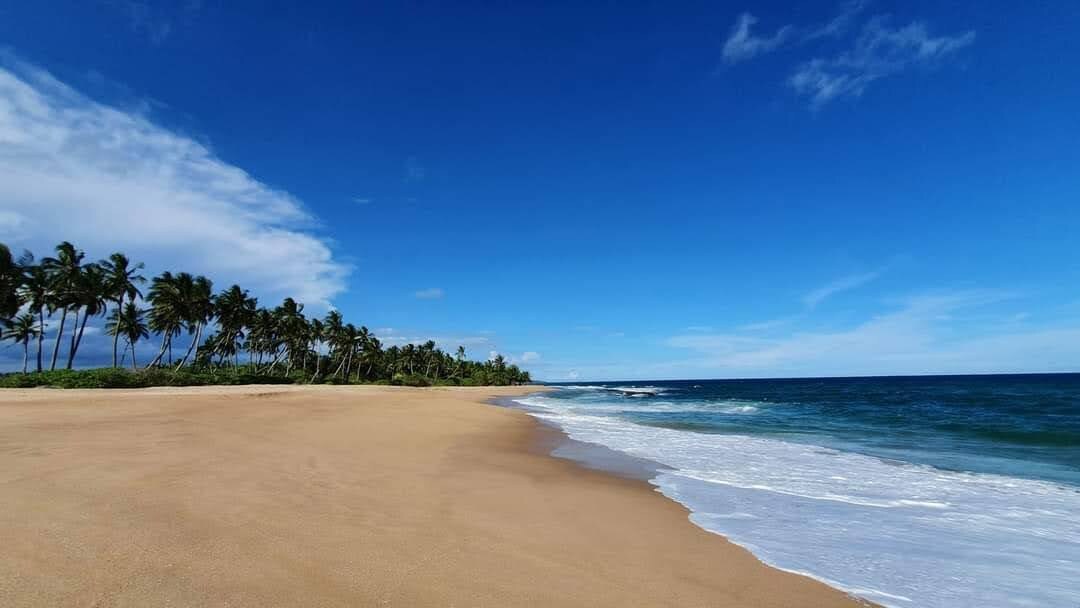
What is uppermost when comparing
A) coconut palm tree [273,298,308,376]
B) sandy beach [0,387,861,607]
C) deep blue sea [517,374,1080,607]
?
coconut palm tree [273,298,308,376]

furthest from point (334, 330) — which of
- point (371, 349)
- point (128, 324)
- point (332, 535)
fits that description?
point (332, 535)

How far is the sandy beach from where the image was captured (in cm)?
395

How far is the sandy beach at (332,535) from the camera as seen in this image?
395 centimetres

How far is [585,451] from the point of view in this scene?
14.5m

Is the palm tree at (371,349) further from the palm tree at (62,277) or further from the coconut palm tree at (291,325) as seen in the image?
the palm tree at (62,277)

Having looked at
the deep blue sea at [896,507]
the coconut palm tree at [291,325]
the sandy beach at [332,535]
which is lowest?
the deep blue sea at [896,507]

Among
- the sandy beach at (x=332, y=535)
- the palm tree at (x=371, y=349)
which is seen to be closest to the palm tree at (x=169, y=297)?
Result: the palm tree at (x=371, y=349)

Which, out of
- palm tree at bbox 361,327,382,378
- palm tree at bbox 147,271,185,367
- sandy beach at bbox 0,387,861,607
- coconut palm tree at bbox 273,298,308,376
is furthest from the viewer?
palm tree at bbox 361,327,382,378

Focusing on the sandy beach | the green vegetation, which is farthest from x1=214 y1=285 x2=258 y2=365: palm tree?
the sandy beach

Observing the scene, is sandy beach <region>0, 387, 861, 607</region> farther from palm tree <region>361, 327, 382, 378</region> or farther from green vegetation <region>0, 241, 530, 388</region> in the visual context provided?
palm tree <region>361, 327, 382, 378</region>

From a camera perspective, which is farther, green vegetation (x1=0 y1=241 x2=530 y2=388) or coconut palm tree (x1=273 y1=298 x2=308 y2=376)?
coconut palm tree (x1=273 y1=298 x2=308 y2=376)

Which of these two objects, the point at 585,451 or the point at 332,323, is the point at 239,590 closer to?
the point at 585,451

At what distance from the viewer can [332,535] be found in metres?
5.30

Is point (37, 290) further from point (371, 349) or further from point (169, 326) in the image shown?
point (371, 349)
